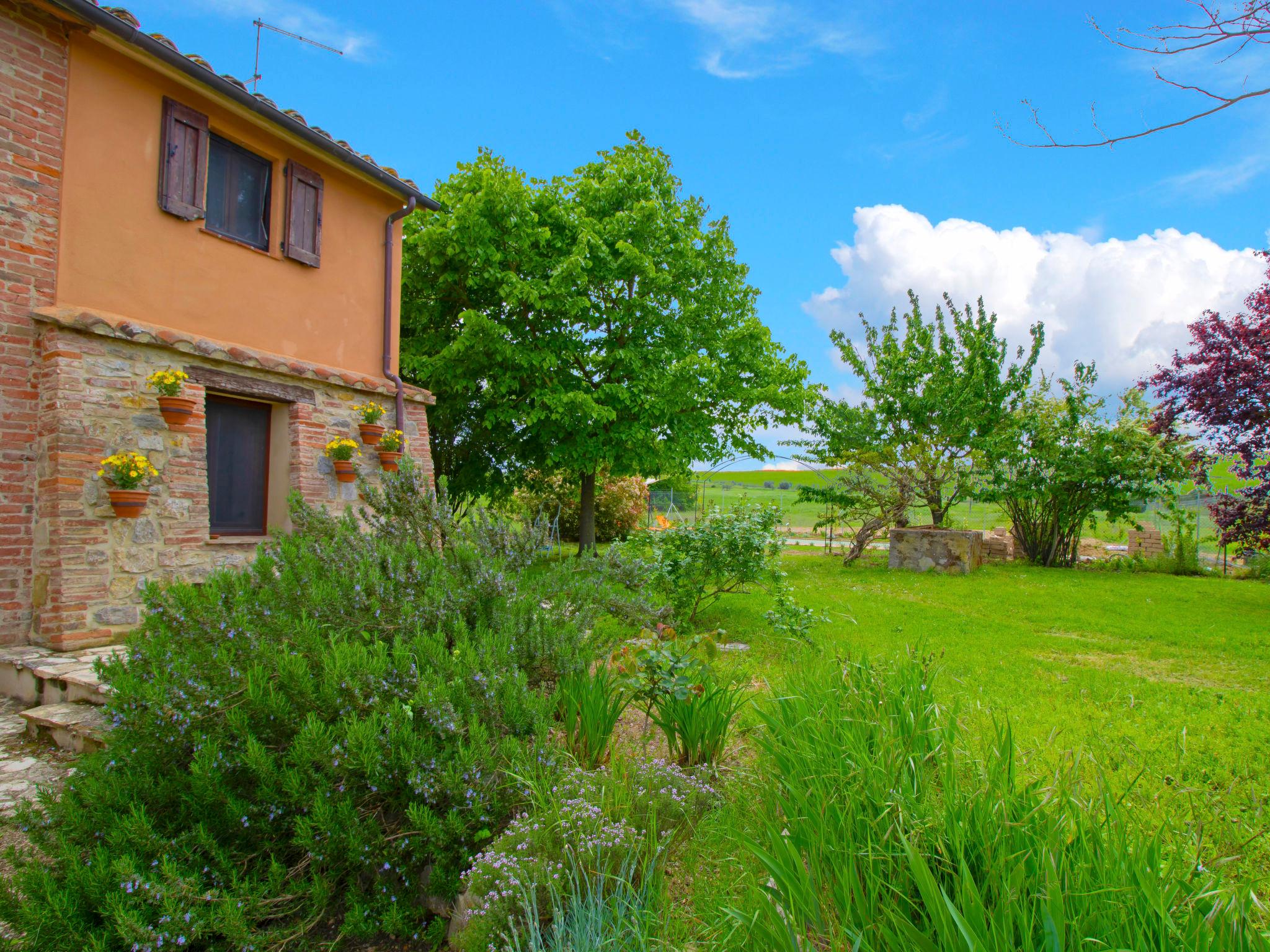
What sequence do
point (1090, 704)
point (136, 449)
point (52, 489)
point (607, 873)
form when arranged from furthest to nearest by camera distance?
point (136, 449)
point (52, 489)
point (1090, 704)
point (607, 873)

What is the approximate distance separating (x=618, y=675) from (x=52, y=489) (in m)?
4.97

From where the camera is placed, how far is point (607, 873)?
6.99 feet

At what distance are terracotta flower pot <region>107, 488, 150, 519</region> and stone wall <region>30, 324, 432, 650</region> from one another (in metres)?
0.09

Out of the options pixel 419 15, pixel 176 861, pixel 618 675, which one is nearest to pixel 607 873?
pixel 618 675

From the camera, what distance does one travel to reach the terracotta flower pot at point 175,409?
229 inches

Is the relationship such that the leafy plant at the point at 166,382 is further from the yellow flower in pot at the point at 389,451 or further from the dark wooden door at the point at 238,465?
the yellow flower in pot at the point at 389,451

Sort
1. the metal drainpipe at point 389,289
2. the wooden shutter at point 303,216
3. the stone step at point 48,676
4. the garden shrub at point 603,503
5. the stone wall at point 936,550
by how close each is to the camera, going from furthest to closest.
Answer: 1. the garden shrub at point 603,503
2. the stone wall at point 936,550
3. the metal drainpipe at point 389,289
4. the wooden shutter at point 303,216
5. the stone step at point 48,676

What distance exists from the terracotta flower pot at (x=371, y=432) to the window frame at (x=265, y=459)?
0.95 meters

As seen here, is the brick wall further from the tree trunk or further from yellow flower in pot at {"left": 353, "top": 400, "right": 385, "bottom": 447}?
the tree trunk

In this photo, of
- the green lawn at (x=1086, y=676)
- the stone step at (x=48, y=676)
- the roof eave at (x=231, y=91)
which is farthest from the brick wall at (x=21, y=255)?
the green lawn at (x=1086, y=676)

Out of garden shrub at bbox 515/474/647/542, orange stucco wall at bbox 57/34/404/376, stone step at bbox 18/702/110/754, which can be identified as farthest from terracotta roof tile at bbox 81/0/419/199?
garden shrub at bbox 515/474/647/542

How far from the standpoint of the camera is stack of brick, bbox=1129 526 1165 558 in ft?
47.0

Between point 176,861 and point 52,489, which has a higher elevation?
point 52,489

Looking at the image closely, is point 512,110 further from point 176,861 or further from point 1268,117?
point 176,861
